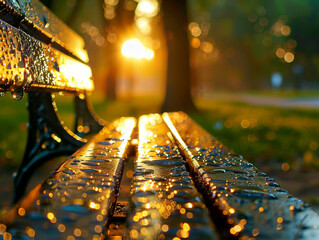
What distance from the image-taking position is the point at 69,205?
107 cm

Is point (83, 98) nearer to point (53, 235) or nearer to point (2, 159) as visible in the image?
point (2, 159)

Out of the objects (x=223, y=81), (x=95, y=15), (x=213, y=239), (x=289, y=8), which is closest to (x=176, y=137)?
(x=213, y=239)

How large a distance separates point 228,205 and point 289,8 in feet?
127

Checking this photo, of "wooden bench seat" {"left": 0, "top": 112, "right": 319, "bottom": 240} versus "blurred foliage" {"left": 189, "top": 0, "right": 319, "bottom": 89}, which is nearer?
"wooden bench seat" {"left": 0, "top": 112, "right": 319, "bottom": 240}

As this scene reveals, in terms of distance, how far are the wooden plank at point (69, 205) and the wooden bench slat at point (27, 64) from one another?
34 centimetres

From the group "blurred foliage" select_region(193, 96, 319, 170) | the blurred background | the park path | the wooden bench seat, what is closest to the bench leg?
the blurred background

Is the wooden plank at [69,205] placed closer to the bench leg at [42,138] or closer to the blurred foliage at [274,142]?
the bench leg at [42,138]

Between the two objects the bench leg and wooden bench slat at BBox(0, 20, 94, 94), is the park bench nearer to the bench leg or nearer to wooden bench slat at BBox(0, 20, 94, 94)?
wooden bench slat at BBox(0, 20, 94, 94)

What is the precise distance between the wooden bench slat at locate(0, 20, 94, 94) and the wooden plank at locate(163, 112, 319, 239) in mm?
699

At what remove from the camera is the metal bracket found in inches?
152

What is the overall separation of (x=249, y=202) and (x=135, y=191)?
0.31m

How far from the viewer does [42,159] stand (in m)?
2.96

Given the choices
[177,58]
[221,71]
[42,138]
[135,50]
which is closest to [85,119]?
[42,138]

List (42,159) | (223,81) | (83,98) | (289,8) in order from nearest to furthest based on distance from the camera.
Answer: (42,159) → (83,98) → (289,8) → (223,81)
